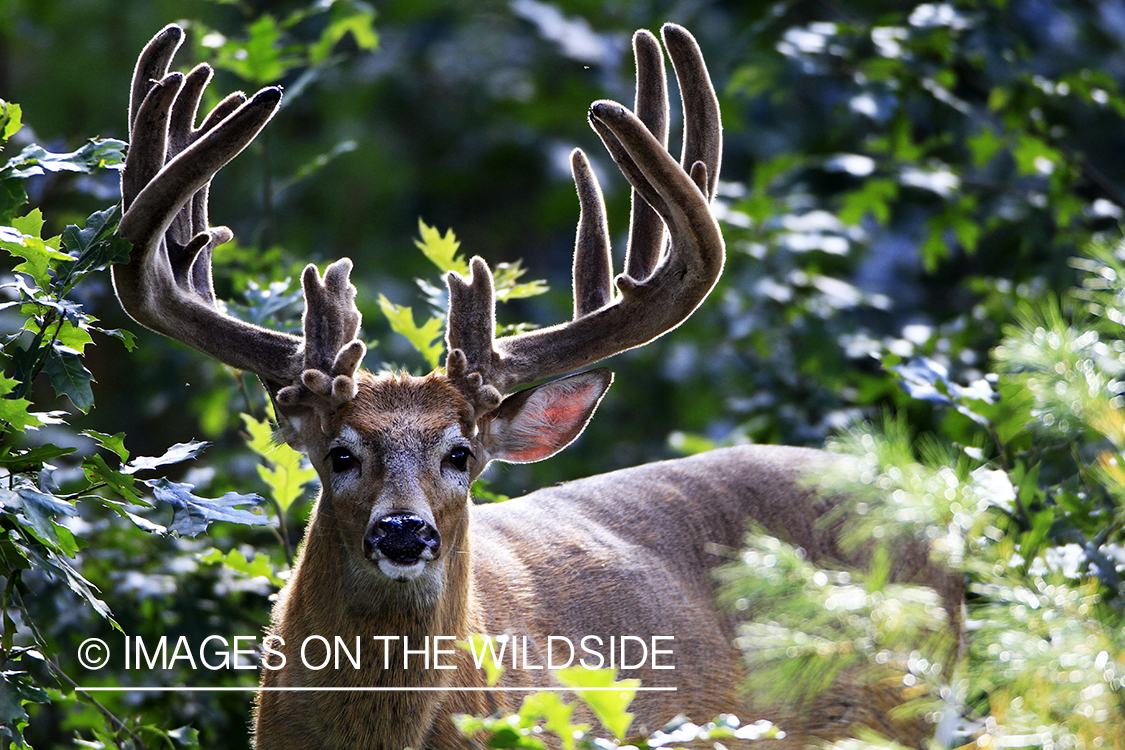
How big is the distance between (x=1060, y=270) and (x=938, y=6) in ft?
5.02

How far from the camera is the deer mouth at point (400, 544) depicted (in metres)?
3.27

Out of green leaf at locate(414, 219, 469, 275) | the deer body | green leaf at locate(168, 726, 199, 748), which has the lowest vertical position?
green leaf at locate(168, 726, 199, 748)

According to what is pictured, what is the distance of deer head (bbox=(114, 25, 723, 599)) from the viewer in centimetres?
338

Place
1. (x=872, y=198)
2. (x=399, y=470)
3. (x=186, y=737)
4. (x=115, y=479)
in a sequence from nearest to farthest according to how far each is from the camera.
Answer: (x=115, y=479) < (x=399, y=470) < (x=186, y=737) < (x=872, y=198)

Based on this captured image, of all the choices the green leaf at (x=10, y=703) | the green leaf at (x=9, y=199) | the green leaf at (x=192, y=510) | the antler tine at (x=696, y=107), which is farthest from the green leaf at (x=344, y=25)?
the green leaf at (x=10, y=703)

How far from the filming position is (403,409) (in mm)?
3617

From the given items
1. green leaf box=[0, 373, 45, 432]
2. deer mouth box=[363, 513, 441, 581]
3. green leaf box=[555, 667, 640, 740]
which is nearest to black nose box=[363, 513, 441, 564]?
deer mouth box=[363, 513, 441, 581]

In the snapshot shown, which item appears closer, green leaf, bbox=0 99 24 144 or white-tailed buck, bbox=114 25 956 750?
green leaf, bbox=0 99 24 144

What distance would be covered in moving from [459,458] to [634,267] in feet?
3.24

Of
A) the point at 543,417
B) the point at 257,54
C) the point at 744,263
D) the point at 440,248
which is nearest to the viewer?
the point at 543,417

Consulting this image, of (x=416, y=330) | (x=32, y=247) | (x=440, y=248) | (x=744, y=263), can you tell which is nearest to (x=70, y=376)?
(x=32, y=247)

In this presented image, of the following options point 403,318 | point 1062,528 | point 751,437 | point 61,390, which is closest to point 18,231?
point 61,390

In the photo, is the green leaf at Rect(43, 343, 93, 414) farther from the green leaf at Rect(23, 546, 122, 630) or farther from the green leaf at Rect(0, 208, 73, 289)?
the green leaf at Rect(23, 546, 122, 630)

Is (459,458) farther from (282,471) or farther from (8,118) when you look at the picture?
(8,118)
